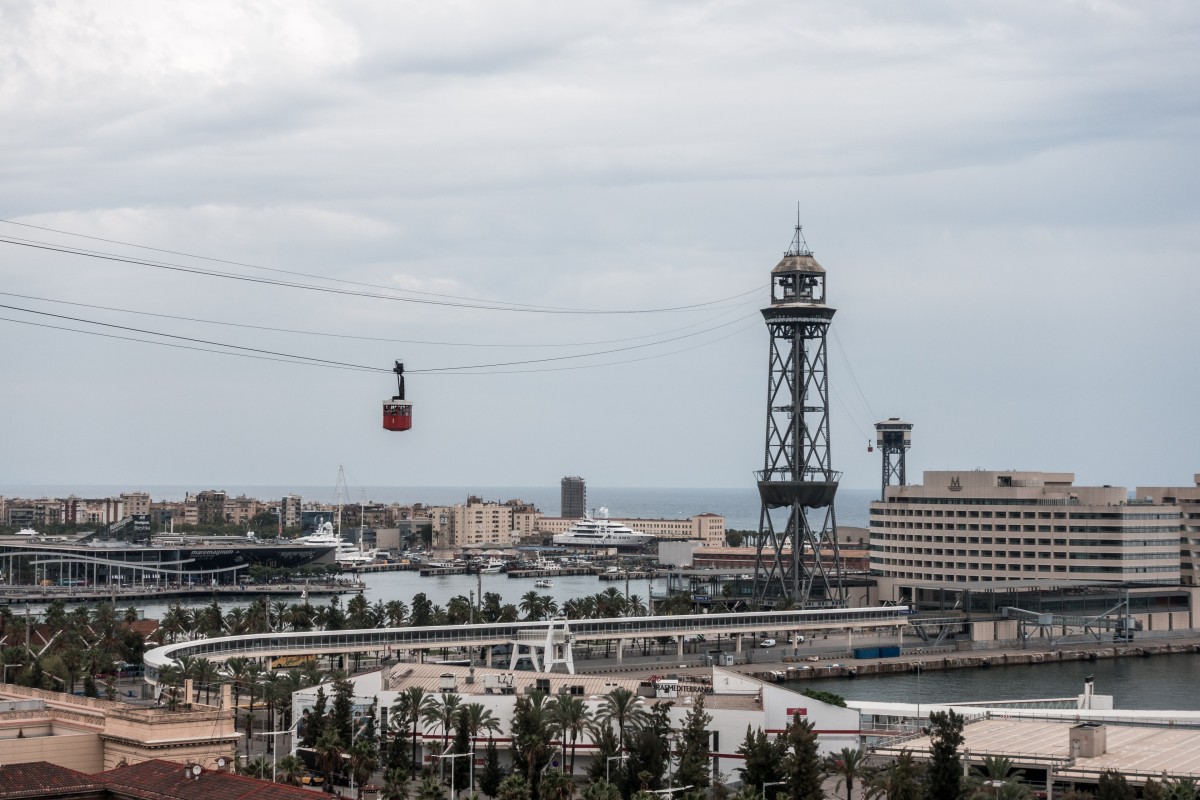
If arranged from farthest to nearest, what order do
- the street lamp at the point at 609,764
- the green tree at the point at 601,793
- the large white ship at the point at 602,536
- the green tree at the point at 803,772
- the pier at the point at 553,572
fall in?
the large white ship at the point at 602,536 < the pier at the point at 553,572 < the street lamp at the point at 609,764 < the green tree at the point at 803,772 < the green tree at the point at 601,793

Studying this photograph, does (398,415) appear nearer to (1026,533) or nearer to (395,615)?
(395,615)

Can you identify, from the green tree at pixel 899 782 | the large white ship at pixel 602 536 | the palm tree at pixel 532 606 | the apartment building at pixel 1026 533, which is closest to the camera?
the green tree at pixel 899 782

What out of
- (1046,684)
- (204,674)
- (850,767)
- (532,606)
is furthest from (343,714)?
(532,606)

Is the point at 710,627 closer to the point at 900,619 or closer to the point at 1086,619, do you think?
the point at 900,619

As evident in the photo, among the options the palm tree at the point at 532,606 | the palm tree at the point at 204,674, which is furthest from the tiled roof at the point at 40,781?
the palm tree at the point at 532,606

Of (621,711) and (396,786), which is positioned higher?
(621,711)

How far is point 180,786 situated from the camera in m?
25.0

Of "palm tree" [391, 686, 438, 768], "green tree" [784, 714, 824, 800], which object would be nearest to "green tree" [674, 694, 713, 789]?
"green tree" [784, 714, 824, 800]

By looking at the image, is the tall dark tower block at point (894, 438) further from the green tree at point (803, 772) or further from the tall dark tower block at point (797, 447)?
the green tree at point (803, 772)

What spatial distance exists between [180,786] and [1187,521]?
A: 268 ft

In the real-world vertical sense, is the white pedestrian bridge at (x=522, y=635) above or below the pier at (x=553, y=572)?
above

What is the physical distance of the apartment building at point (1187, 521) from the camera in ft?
315

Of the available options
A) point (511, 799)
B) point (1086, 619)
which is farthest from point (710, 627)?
point (511, 799)

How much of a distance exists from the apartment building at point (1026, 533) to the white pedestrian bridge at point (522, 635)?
491 inches
